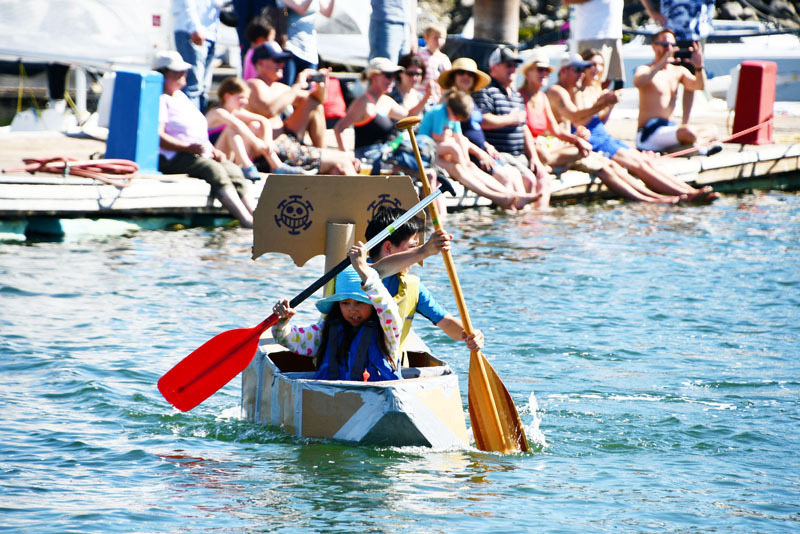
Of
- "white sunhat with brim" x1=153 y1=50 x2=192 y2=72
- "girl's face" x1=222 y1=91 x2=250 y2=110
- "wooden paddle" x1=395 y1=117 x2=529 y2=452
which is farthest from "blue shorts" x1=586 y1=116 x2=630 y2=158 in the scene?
"wooden paddle" x1=395 y1=117 x2=529 y2=452

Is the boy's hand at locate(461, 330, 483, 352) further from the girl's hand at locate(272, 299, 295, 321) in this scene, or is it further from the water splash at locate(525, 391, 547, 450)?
the girl's hand at locate(272, 299, 295, 321)

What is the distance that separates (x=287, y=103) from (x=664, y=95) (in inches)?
212

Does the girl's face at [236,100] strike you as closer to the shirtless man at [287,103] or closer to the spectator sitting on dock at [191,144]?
the spectator sitting on dock at [191,144]

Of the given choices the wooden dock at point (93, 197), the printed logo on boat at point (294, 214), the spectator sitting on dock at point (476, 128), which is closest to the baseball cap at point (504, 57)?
the spectator sitting on dock at point (476, 128)

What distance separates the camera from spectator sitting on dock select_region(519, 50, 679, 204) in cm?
1311

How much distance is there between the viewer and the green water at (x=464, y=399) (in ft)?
16.2

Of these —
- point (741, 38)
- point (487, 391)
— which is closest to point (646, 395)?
point (487, 391)

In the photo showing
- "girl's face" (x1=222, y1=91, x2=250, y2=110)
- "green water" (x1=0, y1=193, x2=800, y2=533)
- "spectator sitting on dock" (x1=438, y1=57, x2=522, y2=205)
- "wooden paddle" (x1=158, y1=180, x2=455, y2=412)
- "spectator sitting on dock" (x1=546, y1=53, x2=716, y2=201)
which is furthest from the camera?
"spectator sitting on dock" (x1=546, y1=53, x2=716, y2=201)

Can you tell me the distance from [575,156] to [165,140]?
494 centimetres

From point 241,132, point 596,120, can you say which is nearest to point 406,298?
point 241,132

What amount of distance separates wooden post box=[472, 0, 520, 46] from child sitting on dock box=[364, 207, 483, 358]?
1129 cm

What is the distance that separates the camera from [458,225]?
478 inches

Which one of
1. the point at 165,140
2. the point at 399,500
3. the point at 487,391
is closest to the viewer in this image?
the point at 399,500

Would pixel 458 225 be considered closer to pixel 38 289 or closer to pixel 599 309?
pixel 599 309
